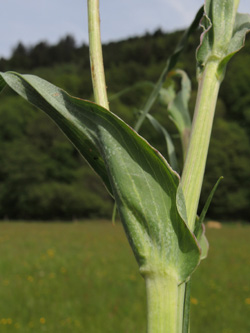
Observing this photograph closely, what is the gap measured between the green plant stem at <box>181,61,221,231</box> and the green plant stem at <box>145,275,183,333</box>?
0.12 ft

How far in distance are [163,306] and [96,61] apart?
0.15 meters

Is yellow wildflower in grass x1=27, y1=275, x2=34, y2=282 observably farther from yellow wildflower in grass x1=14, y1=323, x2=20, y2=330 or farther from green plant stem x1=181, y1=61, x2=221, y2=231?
green plant stem x1=181, y1=61, x2=221, y2=231

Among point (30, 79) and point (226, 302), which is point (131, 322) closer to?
point (226, 302)

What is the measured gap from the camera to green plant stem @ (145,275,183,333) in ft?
0.75

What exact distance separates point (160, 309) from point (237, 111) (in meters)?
20.9

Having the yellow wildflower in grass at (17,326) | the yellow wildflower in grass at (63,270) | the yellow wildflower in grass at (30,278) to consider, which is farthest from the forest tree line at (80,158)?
the yellow wildflower in grass at (17,326)

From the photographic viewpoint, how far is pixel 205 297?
355cm

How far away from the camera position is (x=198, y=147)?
25 centimetres

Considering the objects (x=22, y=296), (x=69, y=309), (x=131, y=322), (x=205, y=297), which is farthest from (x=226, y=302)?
(x=22, y=296)

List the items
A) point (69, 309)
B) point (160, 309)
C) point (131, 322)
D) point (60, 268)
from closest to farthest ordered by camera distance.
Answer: point (160, 309), point (131, 322), point (69, 309), point (60, 268)

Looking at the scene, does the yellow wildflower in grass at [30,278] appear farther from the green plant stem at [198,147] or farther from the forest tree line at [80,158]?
the forest tree line at [80,158]

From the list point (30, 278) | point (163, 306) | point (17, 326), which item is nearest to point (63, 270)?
point (30, 278)

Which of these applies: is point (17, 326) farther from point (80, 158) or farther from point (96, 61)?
point (80, 158)

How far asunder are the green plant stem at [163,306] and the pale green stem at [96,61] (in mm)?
107
